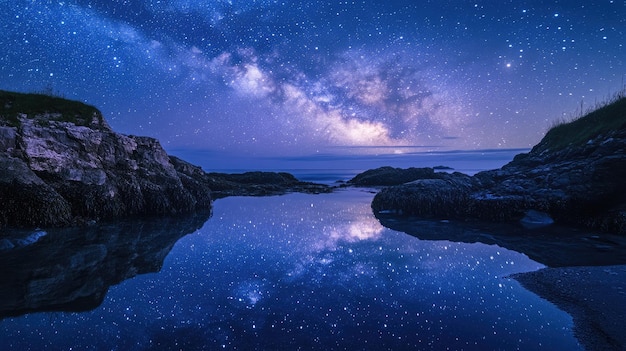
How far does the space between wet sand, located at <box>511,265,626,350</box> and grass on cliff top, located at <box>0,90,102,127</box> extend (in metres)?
18.2

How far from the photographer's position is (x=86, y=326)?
4.10m

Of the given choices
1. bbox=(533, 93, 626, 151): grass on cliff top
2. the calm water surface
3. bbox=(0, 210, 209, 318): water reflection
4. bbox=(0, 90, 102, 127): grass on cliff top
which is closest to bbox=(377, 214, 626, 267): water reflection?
the calm water surface

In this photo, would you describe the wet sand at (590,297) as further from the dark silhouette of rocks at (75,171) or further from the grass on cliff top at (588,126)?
the dark silhouette of rocks at (75,171)

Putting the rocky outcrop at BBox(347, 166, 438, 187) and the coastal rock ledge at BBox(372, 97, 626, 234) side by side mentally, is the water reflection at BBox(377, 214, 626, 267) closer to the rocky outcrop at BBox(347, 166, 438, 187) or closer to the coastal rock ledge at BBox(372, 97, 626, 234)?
the coastal rock ledge at BBox(372, 97, 626, 234)

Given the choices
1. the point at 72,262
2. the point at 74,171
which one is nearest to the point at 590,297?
the point at 72,262

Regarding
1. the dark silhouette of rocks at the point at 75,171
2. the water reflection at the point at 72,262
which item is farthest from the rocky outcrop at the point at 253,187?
the water reflection at the point at 72,262

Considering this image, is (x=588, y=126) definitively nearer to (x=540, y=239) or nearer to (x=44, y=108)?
(x=540, y=239)

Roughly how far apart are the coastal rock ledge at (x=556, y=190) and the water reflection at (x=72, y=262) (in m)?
11.0

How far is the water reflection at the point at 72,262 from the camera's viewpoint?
4.89 meters

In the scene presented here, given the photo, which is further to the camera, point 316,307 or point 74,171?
point 74,171

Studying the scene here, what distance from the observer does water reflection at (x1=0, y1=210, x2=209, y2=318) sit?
4.89m

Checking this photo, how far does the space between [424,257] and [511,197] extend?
8263mm

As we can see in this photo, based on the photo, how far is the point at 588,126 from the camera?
1686 centimetres

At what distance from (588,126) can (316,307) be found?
1992 centimetres
